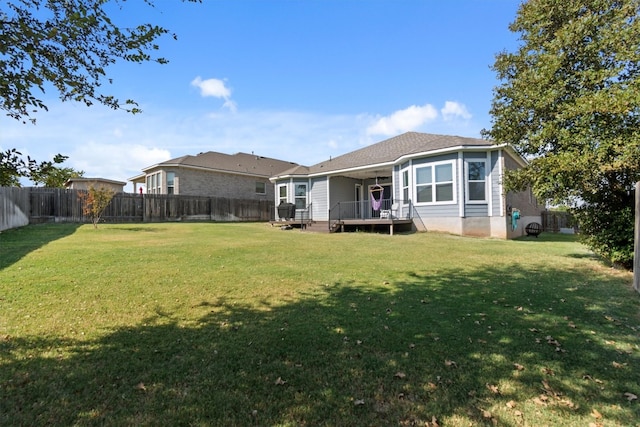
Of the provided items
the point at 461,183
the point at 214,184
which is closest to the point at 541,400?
the point at 461,183

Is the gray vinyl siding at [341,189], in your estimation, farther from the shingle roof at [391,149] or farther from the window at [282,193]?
the window at [282,193]

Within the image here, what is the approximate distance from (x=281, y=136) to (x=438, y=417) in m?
21.0

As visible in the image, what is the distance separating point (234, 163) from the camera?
93.8 feet

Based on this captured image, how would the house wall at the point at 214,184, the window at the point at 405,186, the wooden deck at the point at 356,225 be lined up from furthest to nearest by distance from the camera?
the house wall at the point at 214,184
the window at the point at 405,186
the wooden deck at the point at 356,225

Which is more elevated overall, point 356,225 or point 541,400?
point 356,225

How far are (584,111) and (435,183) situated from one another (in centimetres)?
798

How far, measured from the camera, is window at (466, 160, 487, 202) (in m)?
13.8

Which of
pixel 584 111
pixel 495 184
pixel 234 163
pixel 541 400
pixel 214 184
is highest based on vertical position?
pixel 234 163

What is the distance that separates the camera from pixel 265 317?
4141mm

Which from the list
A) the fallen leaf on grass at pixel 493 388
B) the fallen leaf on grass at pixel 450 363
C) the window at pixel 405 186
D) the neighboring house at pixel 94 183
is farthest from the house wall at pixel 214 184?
the fallen leaf on grass at pixel 493 388

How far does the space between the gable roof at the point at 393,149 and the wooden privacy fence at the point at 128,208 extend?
676 centimetres

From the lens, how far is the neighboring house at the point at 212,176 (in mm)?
24642

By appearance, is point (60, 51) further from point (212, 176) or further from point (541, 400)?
point (212, 176)

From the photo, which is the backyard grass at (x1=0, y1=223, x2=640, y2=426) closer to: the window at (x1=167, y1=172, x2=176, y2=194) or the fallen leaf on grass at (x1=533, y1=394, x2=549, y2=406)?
the fallen leaf on grass at (x1=533, y1=394, x2=549, y2=406)
